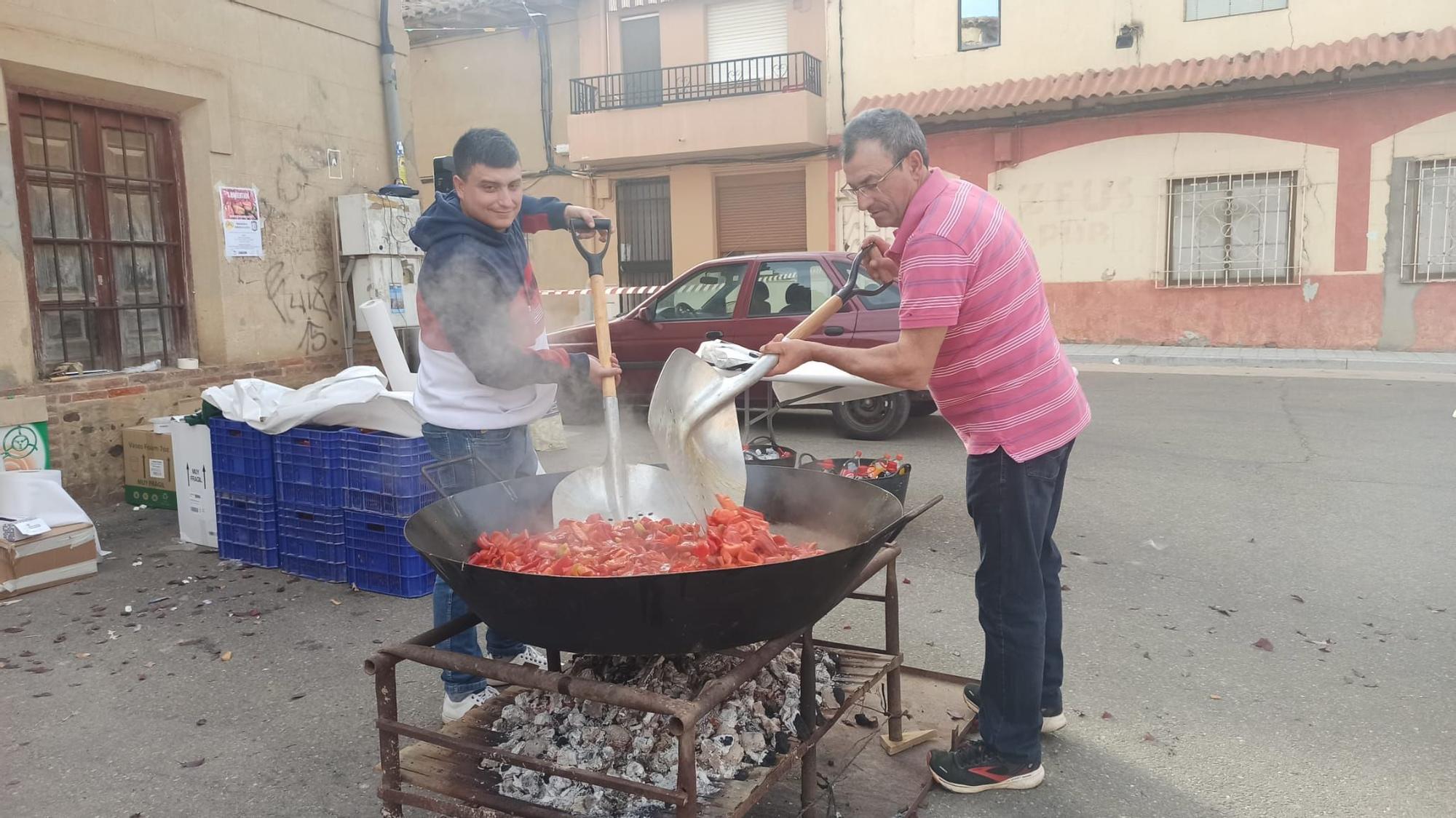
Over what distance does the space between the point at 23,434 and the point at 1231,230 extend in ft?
50.1

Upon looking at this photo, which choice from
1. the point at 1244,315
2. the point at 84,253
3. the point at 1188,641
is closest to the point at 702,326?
the point at 84,253

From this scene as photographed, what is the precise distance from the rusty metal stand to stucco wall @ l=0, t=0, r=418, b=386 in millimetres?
5466

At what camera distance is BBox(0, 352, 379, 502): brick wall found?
6.46 meters

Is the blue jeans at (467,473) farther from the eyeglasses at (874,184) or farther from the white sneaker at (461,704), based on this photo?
the eyeglasses at (874,184)

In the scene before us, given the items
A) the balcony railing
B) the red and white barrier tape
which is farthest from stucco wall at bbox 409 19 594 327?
the red and white barrier tape

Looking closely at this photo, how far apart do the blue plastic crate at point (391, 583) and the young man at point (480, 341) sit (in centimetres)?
144

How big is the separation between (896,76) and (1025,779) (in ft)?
52.3

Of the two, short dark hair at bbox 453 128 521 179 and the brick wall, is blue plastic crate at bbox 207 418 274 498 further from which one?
short dark hair at bbox 453 128 521 179

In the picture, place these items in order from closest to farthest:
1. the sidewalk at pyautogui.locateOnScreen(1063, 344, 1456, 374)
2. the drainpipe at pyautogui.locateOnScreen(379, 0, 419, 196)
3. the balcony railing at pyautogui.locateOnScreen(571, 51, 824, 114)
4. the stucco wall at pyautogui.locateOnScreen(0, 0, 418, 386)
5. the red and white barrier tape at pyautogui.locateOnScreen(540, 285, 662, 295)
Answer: the stucco wall at pyautogui.locateOnScreen(0, 0, 418, 386) < the drainpipe at pyautogui.locateOnScreen(379, 0, 419, 196) < the sidewalk at pyautogui.locateOnScreen(1063, 344, 1456, 374) < the red and white barrier tape at pyautogui.locateOnScreen(540, 285, 662, 295) < the balcony railing at pyautogui.locateOnScreen(571, 51, 824, 114)

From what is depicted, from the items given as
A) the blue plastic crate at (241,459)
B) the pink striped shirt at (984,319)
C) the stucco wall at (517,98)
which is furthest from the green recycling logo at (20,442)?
the stucco wall at (517,98)

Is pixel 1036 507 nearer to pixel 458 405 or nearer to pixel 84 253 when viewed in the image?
pixel 458 405

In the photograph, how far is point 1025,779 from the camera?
2.93 metres

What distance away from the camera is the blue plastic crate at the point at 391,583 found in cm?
481

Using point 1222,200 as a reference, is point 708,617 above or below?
below
